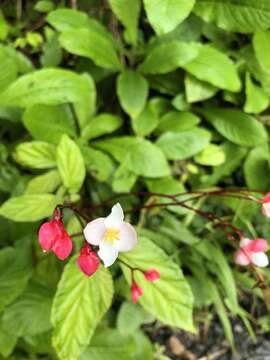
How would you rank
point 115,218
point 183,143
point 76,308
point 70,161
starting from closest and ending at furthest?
1. point 115,218
2. point 76,308
3. point 70,161
4. point 183,143

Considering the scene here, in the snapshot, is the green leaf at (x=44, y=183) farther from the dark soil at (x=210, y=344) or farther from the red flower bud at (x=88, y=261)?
the dark soil at (x=210, y=344)

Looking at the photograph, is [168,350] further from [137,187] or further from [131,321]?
[137,187]

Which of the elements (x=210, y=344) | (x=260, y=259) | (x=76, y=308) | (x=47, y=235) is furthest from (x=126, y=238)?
(x=210, y=344)

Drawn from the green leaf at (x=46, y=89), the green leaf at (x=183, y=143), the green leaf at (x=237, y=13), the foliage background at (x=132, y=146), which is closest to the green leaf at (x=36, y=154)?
the foliage background at (x=132, y=146)

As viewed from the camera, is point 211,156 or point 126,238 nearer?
point 126,238

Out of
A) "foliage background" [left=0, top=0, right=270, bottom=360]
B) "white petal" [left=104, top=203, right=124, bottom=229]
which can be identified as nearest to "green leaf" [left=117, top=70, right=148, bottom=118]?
"foliage background" [left=0, top=0, right=270, bottom=360]

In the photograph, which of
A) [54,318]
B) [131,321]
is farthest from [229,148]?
[54,318]

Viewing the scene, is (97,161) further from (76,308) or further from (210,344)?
(210,344)
